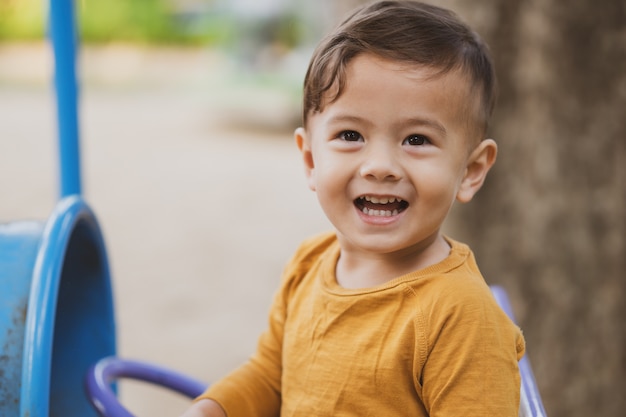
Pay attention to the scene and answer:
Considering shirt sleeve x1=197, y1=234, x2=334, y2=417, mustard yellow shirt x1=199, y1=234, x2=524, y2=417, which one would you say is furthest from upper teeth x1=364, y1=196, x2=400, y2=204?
shirt sleeve x1=197, y1=234, x2=334, y2=417

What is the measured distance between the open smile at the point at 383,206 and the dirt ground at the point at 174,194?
1.97 meters

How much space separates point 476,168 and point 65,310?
89 cm

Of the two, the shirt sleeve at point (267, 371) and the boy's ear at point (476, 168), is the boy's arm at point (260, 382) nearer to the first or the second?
the shirt sleeve at point (267, 371)

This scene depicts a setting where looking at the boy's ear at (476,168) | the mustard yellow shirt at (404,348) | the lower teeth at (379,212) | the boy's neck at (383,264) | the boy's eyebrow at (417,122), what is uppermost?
the boy's eyebrow at (417,122)

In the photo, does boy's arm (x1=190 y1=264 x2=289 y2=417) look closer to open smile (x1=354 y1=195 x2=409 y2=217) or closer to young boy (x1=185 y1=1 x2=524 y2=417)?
young boy (x1=185 y1=1 x2=524 y2=417)

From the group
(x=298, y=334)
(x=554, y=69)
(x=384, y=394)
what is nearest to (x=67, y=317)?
(x=298, y=334)

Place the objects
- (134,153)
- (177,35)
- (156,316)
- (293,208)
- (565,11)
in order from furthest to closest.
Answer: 1. (177,35)
2. (134,153)
3. (293,208)
4. (156,316)
5. (565,11)

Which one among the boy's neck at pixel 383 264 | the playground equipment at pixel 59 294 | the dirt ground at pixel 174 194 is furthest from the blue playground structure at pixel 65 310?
the dirt ground at pixel 174 194

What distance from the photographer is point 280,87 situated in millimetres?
9281

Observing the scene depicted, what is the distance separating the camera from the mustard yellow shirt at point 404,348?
101 centimetres

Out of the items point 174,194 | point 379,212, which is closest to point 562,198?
point 379,212

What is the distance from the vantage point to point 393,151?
108 centimetres

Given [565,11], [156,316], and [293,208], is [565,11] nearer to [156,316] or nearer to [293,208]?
[156,316]

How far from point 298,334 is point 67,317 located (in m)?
0.61
